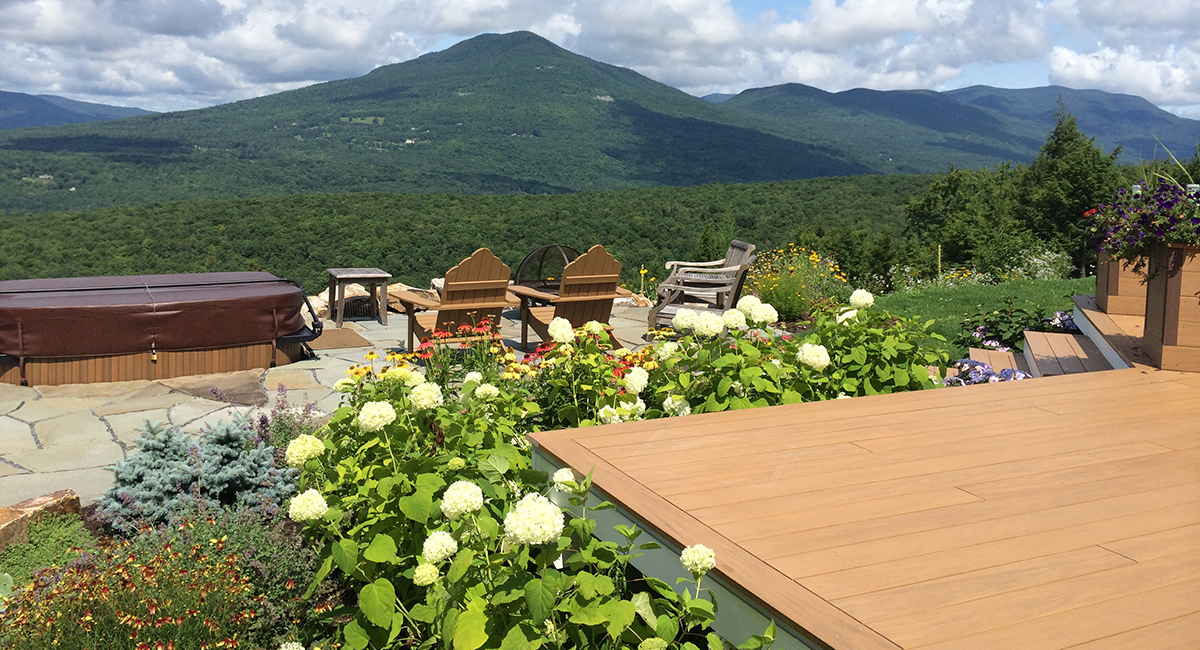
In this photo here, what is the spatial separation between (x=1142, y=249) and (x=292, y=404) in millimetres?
4403

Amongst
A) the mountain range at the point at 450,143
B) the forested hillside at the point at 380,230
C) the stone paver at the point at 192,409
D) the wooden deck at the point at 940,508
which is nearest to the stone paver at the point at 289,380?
the stone paver at the point at 192,409

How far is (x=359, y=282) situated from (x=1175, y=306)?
255 inches

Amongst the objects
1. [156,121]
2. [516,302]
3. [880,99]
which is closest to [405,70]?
[156,121]

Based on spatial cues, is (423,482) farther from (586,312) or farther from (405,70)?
(405,70)

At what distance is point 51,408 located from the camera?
495cm

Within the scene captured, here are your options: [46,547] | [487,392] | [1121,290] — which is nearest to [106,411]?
[46,547]

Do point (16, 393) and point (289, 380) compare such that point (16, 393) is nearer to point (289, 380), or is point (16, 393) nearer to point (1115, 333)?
point (289, 380)

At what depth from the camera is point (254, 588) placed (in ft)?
7.97

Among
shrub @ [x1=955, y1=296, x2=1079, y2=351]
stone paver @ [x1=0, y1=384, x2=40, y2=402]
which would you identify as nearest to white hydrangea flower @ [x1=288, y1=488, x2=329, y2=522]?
stone paver @ [x1=0, y1=384, x2=40, y2=402]

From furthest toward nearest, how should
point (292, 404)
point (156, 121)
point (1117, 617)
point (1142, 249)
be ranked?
point (156, 121), point (292, 404), point (1142, 249), point (1117, 617)

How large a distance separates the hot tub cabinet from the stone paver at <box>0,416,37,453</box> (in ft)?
2.62

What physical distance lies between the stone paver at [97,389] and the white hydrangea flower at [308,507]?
158 inches

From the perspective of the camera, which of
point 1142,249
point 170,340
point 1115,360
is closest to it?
point 1142,249

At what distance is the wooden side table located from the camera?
7.71 m
